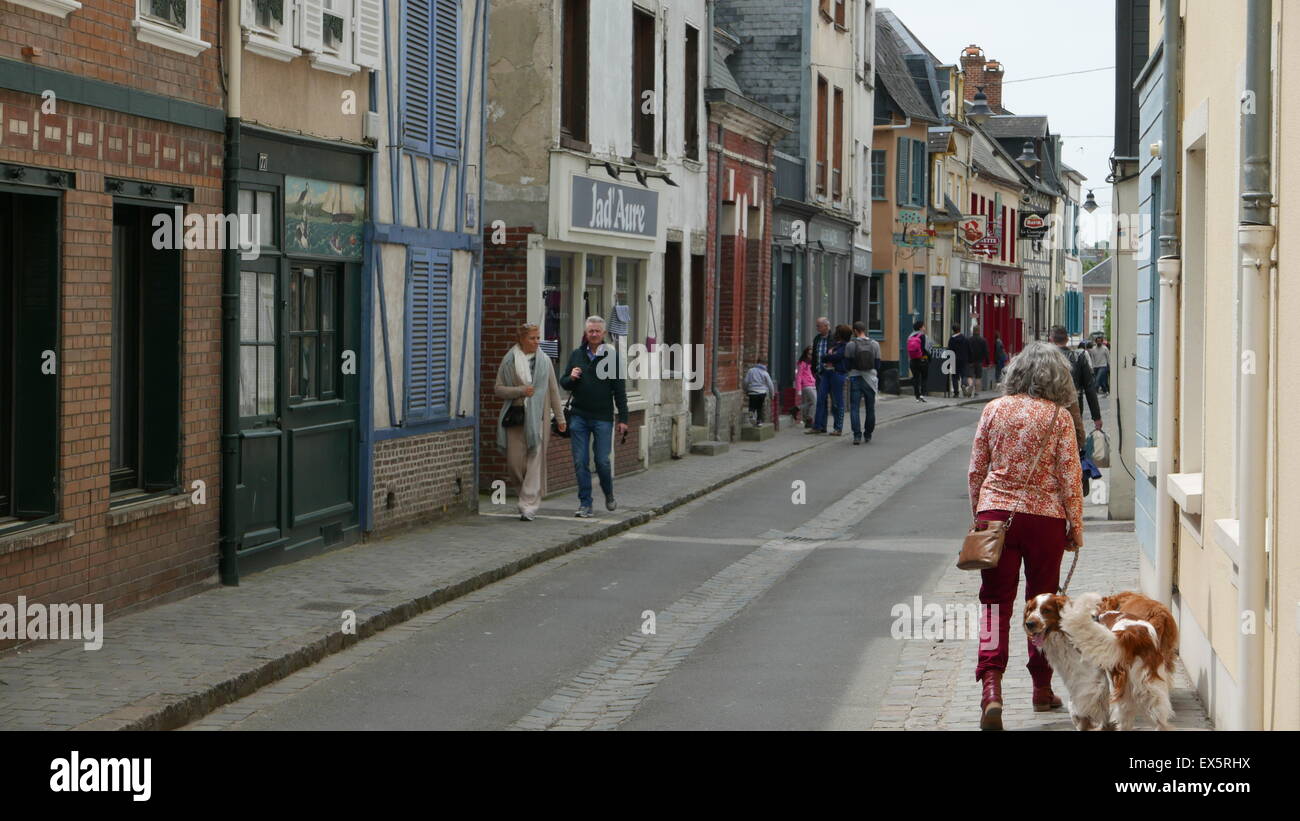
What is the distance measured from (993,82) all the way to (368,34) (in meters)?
63.3

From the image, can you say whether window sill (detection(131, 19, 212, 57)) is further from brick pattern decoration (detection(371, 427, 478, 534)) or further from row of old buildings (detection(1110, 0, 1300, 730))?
row of old buildings (detection(1110, 0, 1300, 730))

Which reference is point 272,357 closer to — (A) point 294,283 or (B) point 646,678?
(A) point 294,283

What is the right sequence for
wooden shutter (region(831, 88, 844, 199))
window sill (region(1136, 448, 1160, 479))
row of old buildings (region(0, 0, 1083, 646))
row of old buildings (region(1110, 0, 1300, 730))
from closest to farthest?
row of old buildings (region(1110, 0, 1300, 730))
row of old buildings (region(0, 0, 1083, 646))
window sill (region(1136, 448, 1160, 479))
wooden shutter (region(831, 88, 844, 199))

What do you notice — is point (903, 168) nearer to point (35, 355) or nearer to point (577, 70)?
point (577, 70)

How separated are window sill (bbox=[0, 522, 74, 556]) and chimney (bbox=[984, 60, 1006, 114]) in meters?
66.9

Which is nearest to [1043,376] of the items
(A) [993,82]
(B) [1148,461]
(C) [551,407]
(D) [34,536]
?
(B) [1148,461]

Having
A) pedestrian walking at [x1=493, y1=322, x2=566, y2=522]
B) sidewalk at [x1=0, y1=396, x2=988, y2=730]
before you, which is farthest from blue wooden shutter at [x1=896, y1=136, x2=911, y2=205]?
pedestrian walking at [x1=493, y1=322, x2=566, y2=522]

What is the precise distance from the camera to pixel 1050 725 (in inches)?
298

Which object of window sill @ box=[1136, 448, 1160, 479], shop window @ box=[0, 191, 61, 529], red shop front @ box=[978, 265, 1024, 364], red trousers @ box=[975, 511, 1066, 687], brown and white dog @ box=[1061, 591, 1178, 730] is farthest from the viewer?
red shop front @ box=[978, 265, 1024, 364]

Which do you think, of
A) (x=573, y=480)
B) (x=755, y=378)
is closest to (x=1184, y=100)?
(x=573, y=480)

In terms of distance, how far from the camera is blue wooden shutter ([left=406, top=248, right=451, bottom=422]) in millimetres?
14578

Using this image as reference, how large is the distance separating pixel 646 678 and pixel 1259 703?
148 inches

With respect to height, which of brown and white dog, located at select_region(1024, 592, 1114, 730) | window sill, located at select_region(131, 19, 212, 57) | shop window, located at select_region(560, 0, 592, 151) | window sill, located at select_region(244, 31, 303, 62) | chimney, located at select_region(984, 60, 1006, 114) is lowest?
brown and white dog, located at select_region(1024, 592, 1114, 730)

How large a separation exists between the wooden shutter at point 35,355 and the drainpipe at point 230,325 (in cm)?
206
